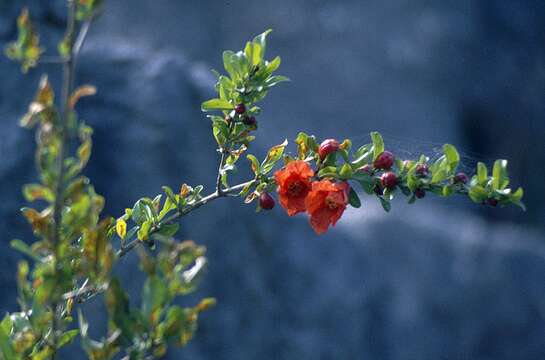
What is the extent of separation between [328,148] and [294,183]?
7 cm

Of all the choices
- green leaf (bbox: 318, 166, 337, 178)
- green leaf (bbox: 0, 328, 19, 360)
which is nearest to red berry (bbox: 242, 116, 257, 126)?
green leaf (bbox: 318, 166, 337, 178)

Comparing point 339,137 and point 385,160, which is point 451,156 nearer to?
point 385,160

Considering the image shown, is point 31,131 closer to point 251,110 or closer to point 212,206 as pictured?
point 212,206

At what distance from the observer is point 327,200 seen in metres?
1.10

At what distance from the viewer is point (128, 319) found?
31.3 inches

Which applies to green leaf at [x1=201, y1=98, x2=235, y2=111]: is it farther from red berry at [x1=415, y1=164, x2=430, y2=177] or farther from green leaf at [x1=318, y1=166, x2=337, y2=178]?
red berry at [x1=415, y1=164, x2=430, y2=177]

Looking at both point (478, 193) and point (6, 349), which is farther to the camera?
point (478, 193)

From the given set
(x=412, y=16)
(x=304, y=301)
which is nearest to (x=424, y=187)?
(x=304, y=301)

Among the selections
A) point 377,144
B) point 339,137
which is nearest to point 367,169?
point 377,144

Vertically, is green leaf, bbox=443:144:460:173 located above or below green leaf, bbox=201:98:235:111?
below

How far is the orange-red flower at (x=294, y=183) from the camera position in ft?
3.66

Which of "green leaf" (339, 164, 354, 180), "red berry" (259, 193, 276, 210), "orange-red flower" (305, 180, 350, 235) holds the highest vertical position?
"green leaf" (339, 164, 354, 180)

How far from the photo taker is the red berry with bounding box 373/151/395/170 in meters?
1.10

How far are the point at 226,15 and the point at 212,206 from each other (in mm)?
1057
